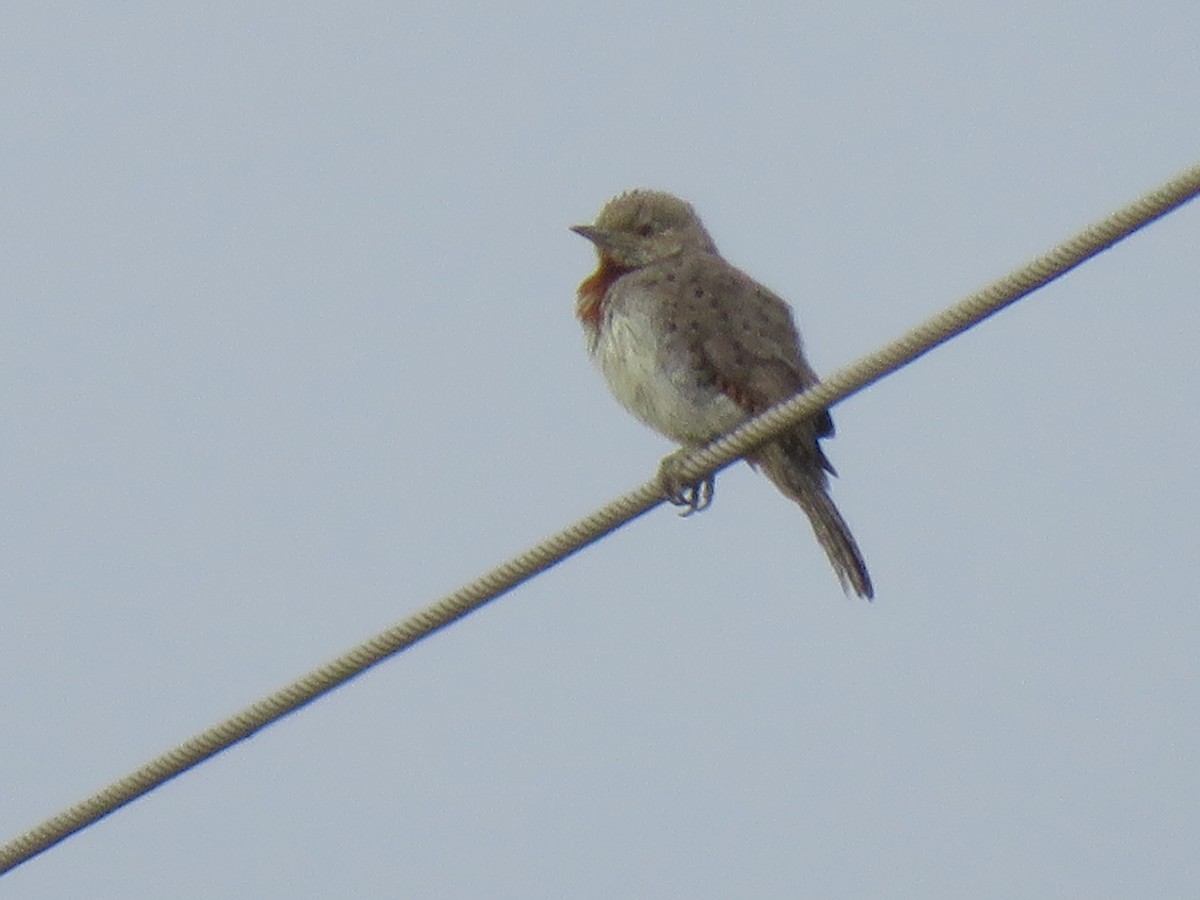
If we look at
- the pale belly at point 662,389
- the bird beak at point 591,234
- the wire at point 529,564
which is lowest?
the wire at point 529,564

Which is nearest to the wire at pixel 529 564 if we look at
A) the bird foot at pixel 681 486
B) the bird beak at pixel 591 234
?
the bird foot at pixel 681 486

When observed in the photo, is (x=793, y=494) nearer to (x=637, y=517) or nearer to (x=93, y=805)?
(x=637, y=517)

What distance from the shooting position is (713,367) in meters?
9.99

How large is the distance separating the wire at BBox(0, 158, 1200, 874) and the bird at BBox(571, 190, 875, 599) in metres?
2.23

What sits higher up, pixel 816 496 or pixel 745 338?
pixel 745 338

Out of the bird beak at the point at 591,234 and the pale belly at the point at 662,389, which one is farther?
the bird beak at the point at 591,234

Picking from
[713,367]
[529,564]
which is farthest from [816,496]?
[529,564]

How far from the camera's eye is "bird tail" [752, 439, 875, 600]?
999cm

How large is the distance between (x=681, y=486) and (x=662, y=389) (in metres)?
1.02

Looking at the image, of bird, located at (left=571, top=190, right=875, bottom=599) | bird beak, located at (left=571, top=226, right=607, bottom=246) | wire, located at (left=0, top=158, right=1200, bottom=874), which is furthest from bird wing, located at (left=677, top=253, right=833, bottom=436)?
wire, located at (left=0, top=158, right=1200, bottom=874)

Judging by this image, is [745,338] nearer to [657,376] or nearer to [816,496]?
[657,376]

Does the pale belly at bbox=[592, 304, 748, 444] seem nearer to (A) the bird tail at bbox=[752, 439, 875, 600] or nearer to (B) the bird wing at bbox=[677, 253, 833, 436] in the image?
(B) the bird wing at bbox=[677, 253, 833, 436]

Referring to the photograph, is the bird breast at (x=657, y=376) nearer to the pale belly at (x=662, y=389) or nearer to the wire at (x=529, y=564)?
the pale belly at (x=662, y=389)

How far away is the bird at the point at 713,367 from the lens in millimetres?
10000
